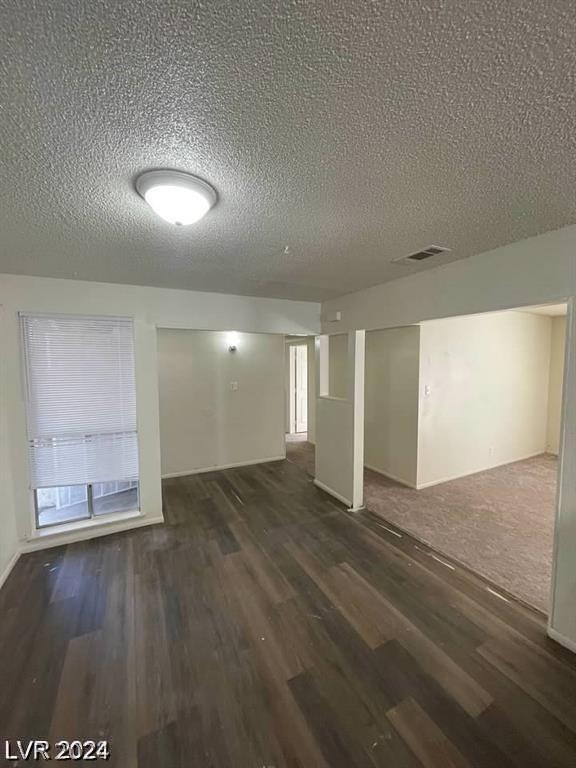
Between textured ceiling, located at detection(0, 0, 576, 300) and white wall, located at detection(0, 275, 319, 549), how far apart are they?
3.64ft

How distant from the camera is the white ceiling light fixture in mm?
1296

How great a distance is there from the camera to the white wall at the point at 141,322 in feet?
8.98

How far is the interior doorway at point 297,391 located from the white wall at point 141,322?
10.7 feet

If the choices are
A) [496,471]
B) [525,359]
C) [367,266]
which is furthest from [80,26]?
[525,359]

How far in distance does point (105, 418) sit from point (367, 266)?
2.83 meters

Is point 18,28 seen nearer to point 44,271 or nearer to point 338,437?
point 44,271

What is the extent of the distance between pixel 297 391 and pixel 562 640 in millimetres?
5908

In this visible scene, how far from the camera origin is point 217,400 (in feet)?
16.3

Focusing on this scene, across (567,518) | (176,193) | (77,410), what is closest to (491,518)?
(567,518)

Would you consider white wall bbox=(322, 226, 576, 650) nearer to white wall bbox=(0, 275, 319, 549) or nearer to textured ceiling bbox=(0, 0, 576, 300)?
textured ceiling bbox=(0, 0, 576, 300)

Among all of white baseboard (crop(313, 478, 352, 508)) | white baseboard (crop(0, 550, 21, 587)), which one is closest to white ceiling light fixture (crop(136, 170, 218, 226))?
white baseboard (crop(0, 550, 21, 587))

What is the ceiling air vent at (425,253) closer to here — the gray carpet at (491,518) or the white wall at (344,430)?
the white wall at (344,430)

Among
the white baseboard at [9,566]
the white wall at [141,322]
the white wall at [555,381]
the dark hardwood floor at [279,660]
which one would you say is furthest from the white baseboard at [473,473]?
the white baseboard at [9,566]

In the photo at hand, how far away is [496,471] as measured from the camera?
473 centimetres
